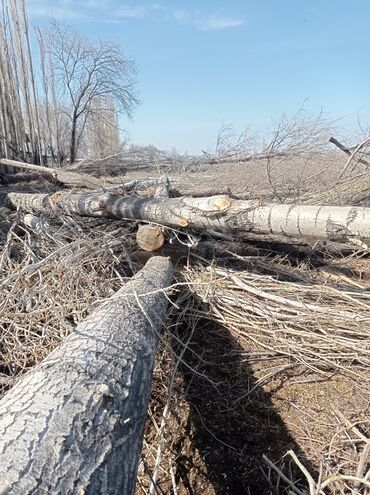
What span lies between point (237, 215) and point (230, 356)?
0.98 m

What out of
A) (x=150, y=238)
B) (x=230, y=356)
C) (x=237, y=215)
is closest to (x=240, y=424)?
(x=230, y=356)

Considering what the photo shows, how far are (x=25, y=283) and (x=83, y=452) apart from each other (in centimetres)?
163

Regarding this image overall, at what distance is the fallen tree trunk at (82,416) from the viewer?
119 centimetres

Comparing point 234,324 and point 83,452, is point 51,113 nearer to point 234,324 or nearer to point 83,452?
point 234,324

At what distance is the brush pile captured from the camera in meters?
2.10

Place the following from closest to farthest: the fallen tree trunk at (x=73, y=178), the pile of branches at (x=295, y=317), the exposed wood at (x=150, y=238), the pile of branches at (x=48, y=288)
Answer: the pile of branches at (x=48, y=288) → the pile of branches at (x=295, y=317) → the exposed wood at (x=150, y=238) → the fallen tree trunk at (x=73, y=178)

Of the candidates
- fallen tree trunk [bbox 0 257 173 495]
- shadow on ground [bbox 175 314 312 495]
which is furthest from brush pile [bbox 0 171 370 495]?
fallen tree trunk [bbox 0 257 173 495]

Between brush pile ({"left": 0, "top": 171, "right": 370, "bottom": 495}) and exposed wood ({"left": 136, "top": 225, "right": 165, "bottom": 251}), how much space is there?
0.16 meters

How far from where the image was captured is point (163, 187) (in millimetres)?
4559

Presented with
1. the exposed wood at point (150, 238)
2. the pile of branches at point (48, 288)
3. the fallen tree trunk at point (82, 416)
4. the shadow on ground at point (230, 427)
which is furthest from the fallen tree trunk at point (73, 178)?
the fallen tree trunk at point (82, 416)

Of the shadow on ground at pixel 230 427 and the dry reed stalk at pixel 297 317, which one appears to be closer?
the shadow on ground at pixel 230 427

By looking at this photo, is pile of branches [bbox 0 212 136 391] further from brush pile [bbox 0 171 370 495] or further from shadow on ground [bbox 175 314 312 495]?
shadow on ground [bbox 175 314 312 495]

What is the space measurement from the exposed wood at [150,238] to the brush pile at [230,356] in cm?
16

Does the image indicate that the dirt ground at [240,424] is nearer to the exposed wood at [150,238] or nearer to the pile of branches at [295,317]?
the pile of branches at [295,317]
